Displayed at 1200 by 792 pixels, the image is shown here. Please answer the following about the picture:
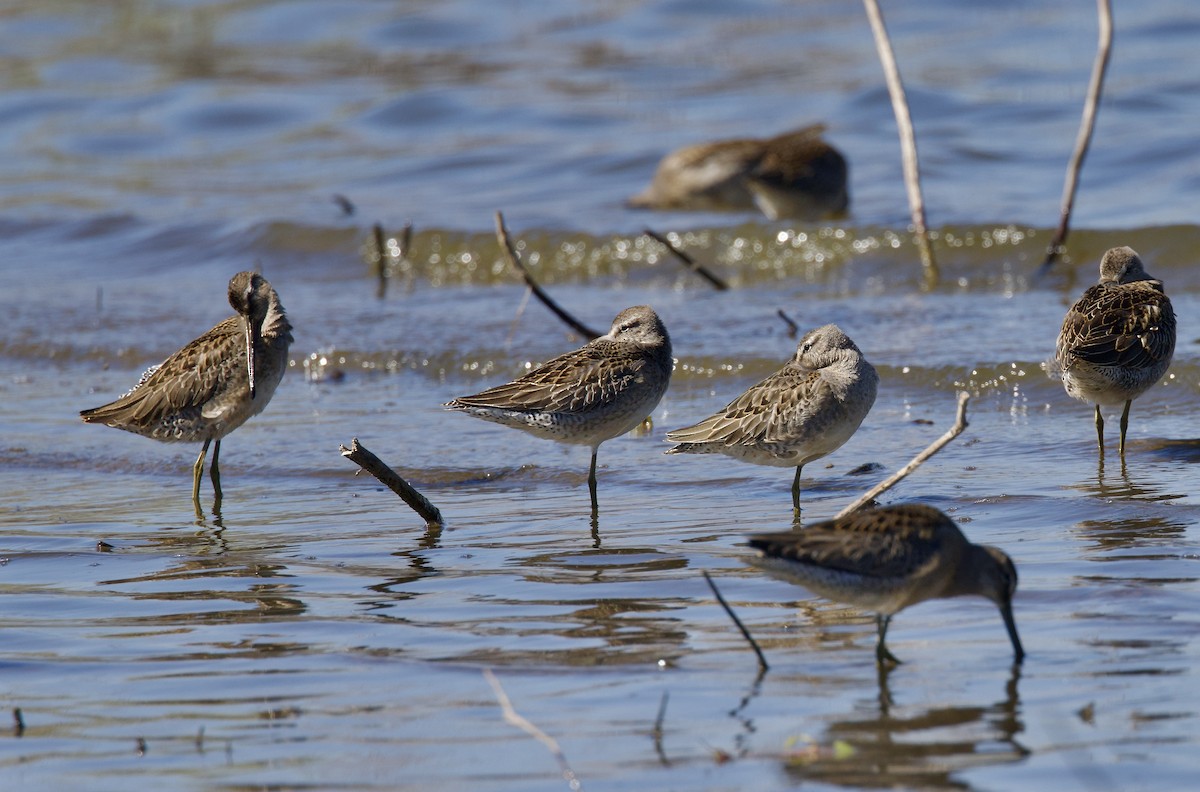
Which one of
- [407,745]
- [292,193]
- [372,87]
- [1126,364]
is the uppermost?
[372,87]

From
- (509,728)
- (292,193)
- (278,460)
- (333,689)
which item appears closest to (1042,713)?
(509,728)

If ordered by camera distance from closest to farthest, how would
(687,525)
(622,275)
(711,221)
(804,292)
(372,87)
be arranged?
1. (687,525)
2. (804,292)
3. (622,275)
4. (711,221)
5. (372,87)

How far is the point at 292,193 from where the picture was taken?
1578 cm

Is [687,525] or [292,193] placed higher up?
[292,193]

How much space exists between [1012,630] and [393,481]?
252cm

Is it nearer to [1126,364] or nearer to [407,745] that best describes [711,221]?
[1126,364]

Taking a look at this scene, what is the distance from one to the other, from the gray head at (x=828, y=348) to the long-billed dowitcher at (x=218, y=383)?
237 cm

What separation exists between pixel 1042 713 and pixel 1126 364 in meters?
3.33

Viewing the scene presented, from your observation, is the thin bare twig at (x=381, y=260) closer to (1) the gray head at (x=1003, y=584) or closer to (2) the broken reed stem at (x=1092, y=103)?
(2) the broken reed stem at (x=1092, y=103)

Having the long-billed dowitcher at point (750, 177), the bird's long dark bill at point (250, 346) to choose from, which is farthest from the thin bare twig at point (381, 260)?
the bird's long dark bill at point (250, 346)

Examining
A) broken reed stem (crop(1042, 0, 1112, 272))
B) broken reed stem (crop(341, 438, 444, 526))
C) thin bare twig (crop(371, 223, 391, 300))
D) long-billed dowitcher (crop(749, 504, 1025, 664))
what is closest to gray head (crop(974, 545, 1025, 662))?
long-billed dowitcher (crop(749, 504, 1025, 664))

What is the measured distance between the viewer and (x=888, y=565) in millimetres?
4457

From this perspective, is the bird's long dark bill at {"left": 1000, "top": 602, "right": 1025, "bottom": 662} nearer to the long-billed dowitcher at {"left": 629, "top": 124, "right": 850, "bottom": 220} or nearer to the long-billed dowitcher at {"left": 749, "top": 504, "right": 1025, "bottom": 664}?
the long-billed dowitcher at {"left": 749, "top": 504, "right": 1025, "bottom": 664}

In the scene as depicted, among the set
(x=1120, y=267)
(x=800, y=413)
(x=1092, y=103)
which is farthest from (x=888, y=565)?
(x=1092, y=103)
